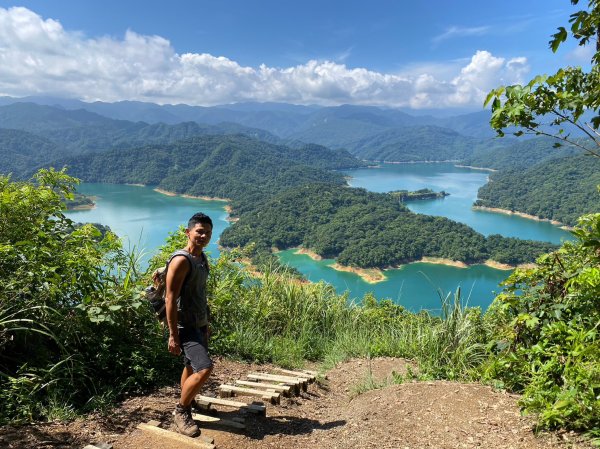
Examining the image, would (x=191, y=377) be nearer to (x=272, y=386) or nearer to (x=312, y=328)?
(x=272, y=386)

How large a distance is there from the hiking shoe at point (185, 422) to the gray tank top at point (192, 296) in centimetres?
44

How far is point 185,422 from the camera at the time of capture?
204 cm

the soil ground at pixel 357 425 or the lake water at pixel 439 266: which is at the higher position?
the soil ground at pixel 357 425

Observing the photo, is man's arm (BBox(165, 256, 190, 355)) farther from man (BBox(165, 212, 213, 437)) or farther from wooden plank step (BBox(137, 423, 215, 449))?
wooden plank step (BBox(137, 423, 215, 449))

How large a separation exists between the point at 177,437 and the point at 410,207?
253 feet

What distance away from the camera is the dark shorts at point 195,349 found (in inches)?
81.9

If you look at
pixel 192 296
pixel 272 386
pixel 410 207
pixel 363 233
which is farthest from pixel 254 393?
pixel 410 207

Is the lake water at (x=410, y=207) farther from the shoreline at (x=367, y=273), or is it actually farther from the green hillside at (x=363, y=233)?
the green hillside at (x=363, y=233)

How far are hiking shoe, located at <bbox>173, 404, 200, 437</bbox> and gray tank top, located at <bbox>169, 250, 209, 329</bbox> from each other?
1.44ft

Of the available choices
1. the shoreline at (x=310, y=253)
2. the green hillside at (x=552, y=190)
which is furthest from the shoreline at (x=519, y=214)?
the shoreline at (x=310, y=253)

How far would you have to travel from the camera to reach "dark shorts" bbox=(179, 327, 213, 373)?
6.82ft

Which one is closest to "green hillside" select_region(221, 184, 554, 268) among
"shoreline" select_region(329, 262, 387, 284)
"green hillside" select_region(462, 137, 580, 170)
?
"shoreline" select_region(329, 262, 387, 284)

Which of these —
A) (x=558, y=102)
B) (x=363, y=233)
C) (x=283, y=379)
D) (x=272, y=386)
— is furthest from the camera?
(x=363, y=233)

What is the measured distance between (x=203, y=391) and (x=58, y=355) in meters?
0.96
